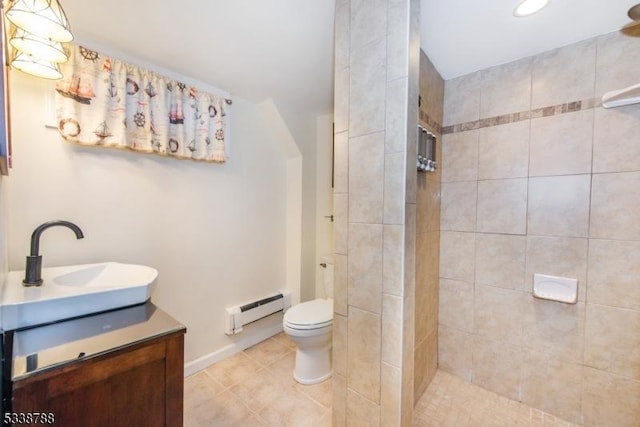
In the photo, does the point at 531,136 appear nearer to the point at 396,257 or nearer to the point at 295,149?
the point at 396,257

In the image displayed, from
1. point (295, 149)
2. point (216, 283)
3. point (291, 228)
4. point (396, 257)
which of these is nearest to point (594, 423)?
point (396, 257)

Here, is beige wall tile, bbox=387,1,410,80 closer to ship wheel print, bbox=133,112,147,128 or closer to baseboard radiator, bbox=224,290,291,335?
ship wheel print, bbox=133,112,147,128

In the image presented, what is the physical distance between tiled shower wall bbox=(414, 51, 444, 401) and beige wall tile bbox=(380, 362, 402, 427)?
54 centimetres

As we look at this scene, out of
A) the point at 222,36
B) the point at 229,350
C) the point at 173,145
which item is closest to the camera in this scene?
the point at 222,36

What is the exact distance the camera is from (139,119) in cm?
159

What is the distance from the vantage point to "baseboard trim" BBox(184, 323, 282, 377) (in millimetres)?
1900

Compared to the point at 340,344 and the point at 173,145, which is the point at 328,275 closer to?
the point at 340,344

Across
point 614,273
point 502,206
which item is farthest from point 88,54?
point 614,273

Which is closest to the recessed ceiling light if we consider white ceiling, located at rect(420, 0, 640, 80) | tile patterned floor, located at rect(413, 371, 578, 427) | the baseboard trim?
white ceiling, located at rect(420, 0, 640, 80)

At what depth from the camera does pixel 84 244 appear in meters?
1.47

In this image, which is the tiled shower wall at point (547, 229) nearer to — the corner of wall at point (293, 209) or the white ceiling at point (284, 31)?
the white ceiling at point (284, 31)

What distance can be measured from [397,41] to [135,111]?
1.56 m

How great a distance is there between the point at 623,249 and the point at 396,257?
1276mm

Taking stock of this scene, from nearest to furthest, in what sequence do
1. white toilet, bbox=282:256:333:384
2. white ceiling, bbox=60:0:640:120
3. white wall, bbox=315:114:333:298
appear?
white ceiling, bbox=60:0:640:120 < white toilet, bbox=282:256:333:384 < white wall, bbox=315:114:333:298
